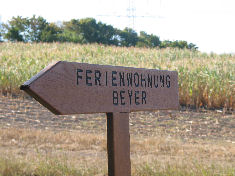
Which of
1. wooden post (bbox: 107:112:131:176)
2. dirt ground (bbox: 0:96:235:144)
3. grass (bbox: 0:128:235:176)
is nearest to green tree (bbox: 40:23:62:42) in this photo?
dirt ground (bbox: 0:96:235:144)

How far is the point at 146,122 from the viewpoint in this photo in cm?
696

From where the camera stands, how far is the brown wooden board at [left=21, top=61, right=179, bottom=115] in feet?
6.98

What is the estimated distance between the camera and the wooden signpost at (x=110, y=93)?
214 centimetres

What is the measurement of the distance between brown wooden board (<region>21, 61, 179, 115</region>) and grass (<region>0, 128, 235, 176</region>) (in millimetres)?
869

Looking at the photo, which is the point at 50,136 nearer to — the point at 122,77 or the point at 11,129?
the point at 11,129

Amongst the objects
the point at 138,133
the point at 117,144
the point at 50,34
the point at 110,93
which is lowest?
the point at 138,133

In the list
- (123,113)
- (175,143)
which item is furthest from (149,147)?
(123,113)

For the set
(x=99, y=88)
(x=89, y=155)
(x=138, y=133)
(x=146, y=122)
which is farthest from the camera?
(x=146, y=122)

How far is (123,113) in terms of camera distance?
2572 millimetres

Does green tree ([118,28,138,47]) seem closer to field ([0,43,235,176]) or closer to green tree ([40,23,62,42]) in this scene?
green tree ([40,23,62,42])

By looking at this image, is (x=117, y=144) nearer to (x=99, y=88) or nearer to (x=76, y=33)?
(x=99, y=88)

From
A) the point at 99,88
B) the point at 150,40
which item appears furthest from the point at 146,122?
the point at 150,40

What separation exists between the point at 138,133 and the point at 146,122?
0.76 meters

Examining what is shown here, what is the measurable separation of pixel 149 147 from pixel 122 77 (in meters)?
2.65
